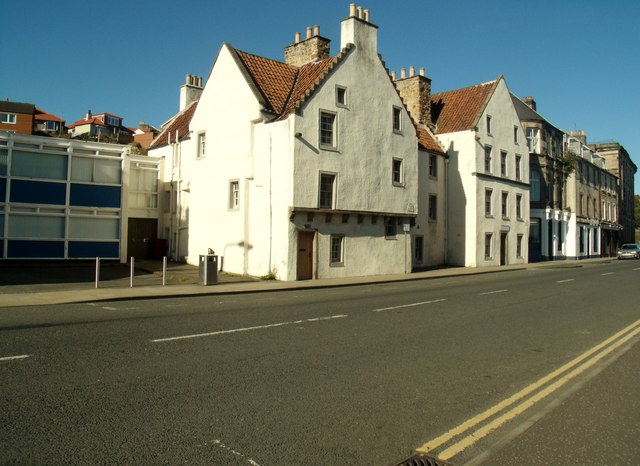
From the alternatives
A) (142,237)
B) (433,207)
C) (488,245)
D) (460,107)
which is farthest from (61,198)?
(488,245)

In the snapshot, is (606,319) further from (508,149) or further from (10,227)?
(508,149)

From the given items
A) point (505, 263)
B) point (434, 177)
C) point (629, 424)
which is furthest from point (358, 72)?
point (629, 424)

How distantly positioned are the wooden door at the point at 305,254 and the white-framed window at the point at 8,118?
78.0 metres

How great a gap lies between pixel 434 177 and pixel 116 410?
3279 cm

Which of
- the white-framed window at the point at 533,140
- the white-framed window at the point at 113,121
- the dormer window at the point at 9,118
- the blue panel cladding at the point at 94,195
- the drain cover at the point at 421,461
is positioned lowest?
the drain cover at the point at 421,461

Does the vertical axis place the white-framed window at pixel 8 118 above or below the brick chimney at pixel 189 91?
above

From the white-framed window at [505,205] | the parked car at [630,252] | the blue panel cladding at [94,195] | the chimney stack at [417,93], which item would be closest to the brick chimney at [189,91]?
the blue panel cladding at [94,195]

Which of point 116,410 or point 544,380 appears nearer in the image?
point 116,410

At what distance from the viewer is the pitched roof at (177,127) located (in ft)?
109

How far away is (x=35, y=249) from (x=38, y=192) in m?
2.70

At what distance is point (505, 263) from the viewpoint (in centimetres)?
4062

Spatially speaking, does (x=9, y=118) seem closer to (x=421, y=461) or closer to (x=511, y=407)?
(x=511, y=407)

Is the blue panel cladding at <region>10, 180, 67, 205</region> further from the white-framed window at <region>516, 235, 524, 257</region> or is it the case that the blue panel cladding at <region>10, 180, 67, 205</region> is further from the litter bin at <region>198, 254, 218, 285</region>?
the white-framed window at <region>516, 235, 524, 257</region>

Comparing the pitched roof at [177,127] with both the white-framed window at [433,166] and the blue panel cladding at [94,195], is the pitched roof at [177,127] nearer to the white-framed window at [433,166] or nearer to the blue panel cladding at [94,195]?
the blue panel cladding at [94,195]
